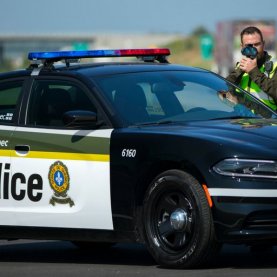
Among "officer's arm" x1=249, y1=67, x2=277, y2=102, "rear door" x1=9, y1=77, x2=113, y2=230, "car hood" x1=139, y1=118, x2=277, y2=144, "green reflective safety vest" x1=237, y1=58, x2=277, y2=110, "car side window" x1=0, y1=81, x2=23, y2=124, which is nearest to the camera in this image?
"car hood" x1=139, y1=118, x2=277, y2=144

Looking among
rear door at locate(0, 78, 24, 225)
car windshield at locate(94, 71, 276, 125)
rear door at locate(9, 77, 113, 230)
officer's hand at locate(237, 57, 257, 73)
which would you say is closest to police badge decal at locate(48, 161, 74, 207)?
rear door at locate(9, 77, 113, 230)

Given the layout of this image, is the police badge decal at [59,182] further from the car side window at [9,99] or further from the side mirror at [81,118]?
the car side window at [9,99]

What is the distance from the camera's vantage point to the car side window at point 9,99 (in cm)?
1023

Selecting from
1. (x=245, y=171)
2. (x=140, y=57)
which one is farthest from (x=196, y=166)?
(x=140, y=57)

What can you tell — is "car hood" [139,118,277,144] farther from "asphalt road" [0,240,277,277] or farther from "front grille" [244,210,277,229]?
"asphalt road" [0,240,277,277]

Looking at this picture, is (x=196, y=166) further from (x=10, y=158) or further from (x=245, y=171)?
(x=10, y=158)

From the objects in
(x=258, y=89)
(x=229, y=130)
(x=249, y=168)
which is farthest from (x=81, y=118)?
(x=258, y=89)

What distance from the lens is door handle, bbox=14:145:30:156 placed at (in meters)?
9.78

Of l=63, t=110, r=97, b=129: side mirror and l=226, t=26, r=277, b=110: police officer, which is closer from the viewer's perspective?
l=63, t=110, r=97, b=129: side mirror

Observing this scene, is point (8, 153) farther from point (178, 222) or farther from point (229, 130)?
point (229, 130)

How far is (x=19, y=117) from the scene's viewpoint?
1012 centimetres

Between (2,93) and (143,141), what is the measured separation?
202 cm

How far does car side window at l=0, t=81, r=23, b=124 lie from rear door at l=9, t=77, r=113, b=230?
183mm

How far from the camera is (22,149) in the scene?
32.2ft
